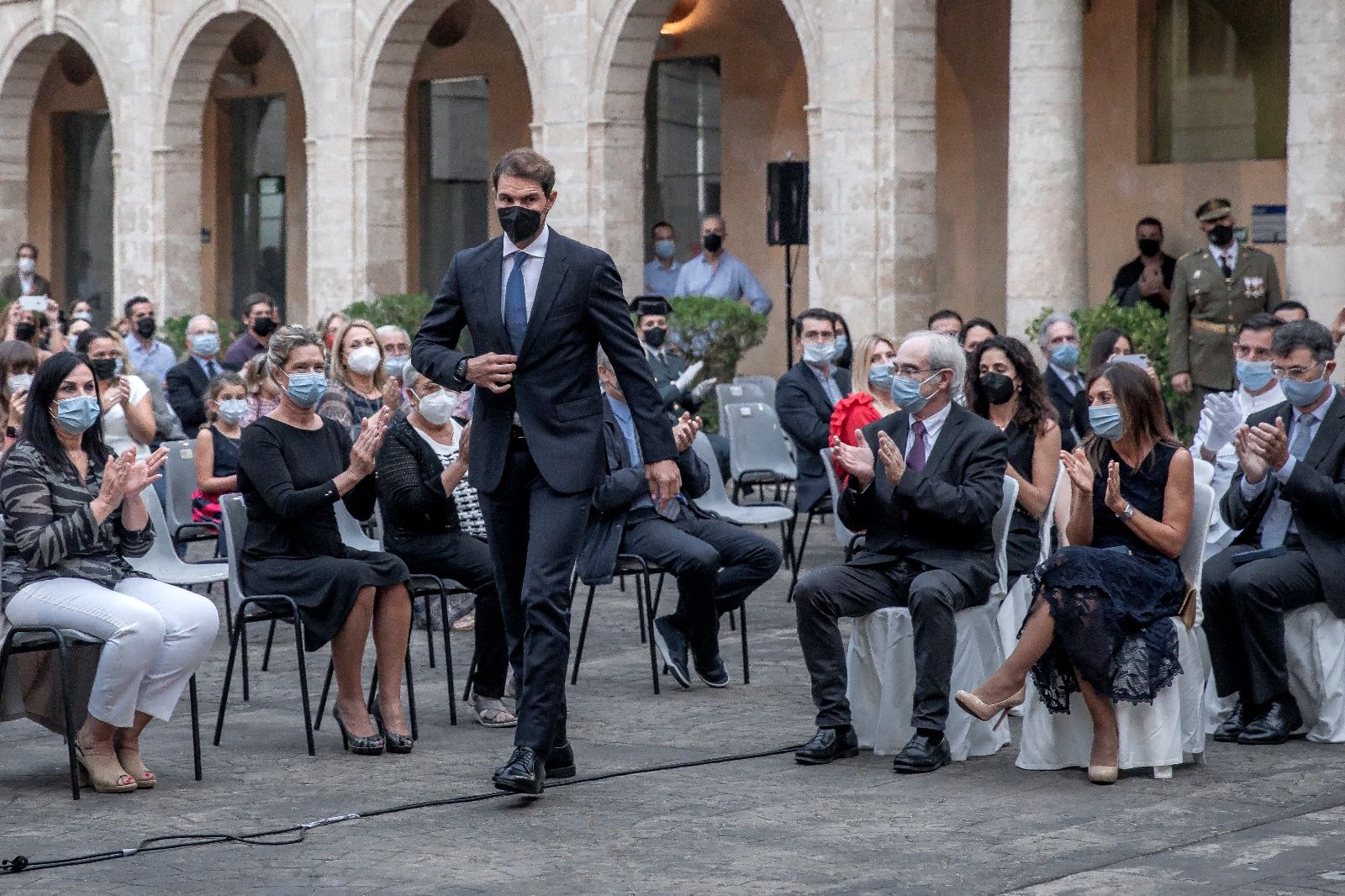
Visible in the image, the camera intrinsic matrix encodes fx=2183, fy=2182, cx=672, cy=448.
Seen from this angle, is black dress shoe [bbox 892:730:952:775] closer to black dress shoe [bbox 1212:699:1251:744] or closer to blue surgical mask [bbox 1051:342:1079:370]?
black dress shoe [bbox 1212:699:1251:744]

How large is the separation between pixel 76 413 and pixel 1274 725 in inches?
174

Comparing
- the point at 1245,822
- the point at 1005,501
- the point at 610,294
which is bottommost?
the point at 1245,822

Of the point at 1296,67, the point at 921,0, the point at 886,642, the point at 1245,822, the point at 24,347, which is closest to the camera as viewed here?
the point at 1245,822

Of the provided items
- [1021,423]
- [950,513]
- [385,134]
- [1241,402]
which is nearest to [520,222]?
[950,513]

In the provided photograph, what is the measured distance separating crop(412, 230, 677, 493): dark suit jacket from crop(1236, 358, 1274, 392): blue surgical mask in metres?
3.51

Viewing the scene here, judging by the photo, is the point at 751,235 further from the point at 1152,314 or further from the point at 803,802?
the point at 803,802

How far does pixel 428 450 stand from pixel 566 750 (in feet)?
6.09

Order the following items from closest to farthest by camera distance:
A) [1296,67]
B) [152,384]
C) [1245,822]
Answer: [1245,822]
[152,384]
[1296,67]

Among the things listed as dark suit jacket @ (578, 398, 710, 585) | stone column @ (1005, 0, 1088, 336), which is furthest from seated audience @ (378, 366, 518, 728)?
stone column @ (1005, 0, 1088, 336)

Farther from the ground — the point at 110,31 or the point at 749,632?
the point at 110,31

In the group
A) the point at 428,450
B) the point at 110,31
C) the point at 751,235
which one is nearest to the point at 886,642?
the point at 428,450

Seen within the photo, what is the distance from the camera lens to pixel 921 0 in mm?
17656

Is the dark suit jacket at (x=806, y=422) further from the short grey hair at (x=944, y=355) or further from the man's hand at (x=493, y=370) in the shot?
the man's hand at (x=493, y=370)

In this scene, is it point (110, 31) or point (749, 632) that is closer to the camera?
point (749, 632)
